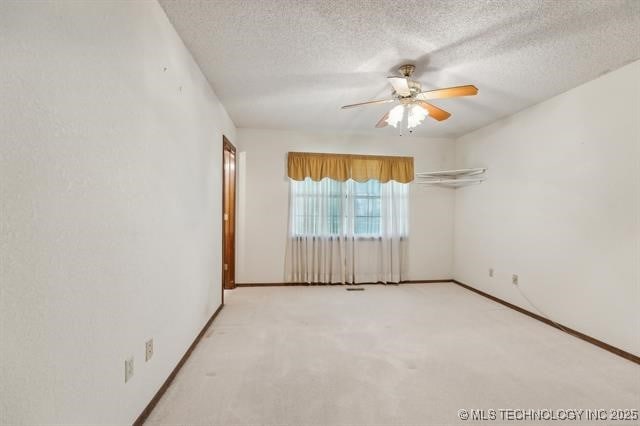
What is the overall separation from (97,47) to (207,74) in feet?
4.99

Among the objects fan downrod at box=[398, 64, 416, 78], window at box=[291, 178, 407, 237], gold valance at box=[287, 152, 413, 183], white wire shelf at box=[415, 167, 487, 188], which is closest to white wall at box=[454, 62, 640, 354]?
white wire shelf at box=[415, 167, 487, 188]

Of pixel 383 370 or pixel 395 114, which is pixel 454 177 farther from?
pixel 383 370

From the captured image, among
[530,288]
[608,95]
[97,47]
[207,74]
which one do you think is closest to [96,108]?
[97,47]

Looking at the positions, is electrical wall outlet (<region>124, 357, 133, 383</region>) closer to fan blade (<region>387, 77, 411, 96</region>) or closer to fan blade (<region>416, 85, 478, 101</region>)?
fan blade (<region>387, 77, 411, 96</region>)

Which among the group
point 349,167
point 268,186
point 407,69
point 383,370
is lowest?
point 383,370

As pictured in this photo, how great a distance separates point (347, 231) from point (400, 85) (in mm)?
2680

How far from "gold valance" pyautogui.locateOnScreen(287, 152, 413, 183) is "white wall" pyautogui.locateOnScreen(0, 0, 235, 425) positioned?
244cm

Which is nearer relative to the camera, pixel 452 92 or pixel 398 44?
pixel 398 44

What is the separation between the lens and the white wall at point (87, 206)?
85cm

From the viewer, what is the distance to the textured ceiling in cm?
174

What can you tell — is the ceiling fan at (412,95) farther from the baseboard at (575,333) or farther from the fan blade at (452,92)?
the baseboard at (575,333)

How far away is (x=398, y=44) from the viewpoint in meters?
2.09

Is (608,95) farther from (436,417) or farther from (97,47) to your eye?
(97,47)

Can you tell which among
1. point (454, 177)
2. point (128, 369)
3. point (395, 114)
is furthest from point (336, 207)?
point (128, 369)
